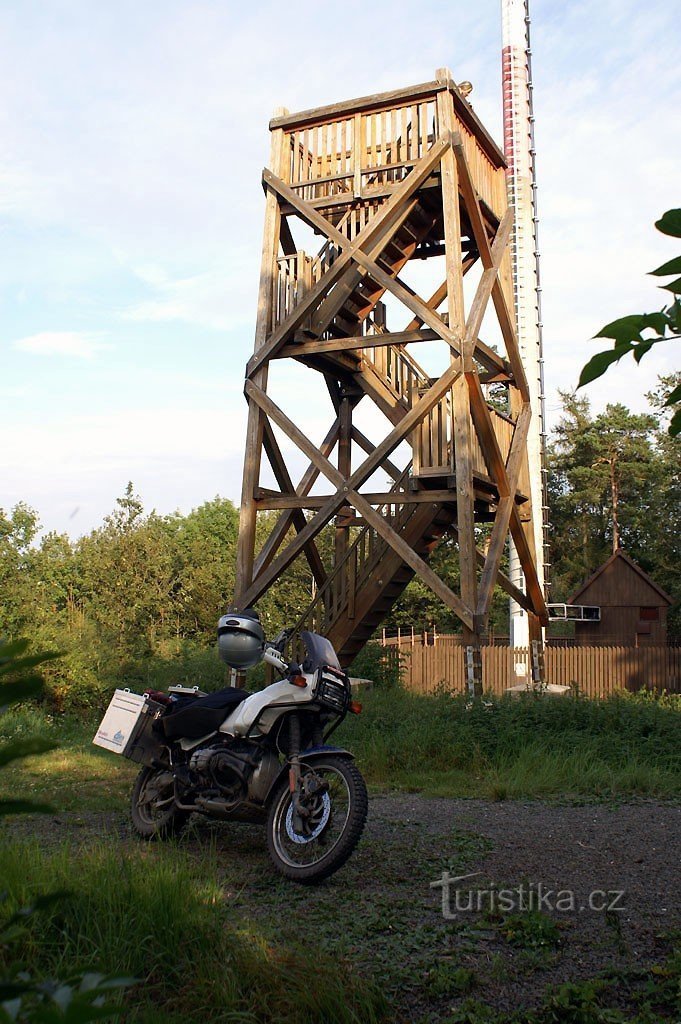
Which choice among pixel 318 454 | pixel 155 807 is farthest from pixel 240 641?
pixel 318 454

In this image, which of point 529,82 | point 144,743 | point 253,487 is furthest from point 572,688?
point 529,82

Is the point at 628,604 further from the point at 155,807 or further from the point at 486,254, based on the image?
the point at 155,807

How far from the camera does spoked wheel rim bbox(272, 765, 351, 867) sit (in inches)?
215

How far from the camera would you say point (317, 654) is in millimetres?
5949

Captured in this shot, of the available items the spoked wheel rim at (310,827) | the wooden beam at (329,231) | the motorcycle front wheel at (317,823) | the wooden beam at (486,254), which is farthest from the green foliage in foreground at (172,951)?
the wooden beam at (486,254)

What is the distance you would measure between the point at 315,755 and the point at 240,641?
2.72 feet

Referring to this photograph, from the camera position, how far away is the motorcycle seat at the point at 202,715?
6.28m

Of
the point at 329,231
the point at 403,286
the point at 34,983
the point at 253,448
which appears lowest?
the point at 34,983

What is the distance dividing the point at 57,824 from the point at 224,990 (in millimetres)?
3679

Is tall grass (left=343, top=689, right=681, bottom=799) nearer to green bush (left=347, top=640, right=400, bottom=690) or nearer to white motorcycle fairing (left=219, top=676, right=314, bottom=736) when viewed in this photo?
white motorcycle fairing (left=219, top=676, right=314, bottom=736)

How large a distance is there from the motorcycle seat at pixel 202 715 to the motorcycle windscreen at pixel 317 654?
600 millimetres

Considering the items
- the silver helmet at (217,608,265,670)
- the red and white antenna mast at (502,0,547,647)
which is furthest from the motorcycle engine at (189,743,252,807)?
the red and white antenna mast at (502,0,547,647)

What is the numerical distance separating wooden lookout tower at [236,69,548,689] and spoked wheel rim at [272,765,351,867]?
6.76 metres

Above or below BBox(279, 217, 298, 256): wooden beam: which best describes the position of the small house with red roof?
below
